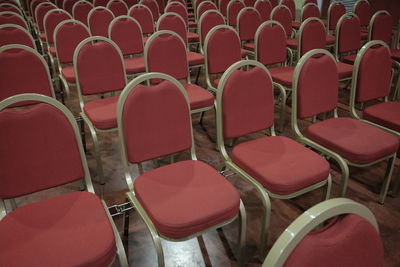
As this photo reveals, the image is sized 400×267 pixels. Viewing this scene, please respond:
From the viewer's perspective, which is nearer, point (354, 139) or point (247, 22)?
point (354, 139)

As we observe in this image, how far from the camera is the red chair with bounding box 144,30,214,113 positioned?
245 cm

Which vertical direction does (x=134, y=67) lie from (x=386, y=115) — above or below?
above

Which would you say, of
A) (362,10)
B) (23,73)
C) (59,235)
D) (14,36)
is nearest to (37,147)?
(59,235)

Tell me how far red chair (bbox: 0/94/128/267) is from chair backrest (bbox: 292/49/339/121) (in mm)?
1320

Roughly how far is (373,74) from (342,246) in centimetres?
198

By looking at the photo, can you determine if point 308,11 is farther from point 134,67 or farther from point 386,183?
point 386,183

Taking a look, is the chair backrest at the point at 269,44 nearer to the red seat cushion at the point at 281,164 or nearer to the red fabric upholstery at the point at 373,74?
the red fabric upholstery at the point at 373,74

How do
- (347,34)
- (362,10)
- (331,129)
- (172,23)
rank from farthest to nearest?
(362,10) → (172,23) → (347,34) → (331,129)

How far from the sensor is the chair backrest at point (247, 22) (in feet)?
12.9

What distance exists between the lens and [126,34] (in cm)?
333

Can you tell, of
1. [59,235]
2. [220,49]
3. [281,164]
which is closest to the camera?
[59,235]

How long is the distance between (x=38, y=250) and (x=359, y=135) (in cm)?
183

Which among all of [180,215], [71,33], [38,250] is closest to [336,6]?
[71,33]

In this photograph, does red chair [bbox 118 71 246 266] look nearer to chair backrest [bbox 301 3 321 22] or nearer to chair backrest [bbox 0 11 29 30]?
chair backrest [bbox 0 11 29 30]
